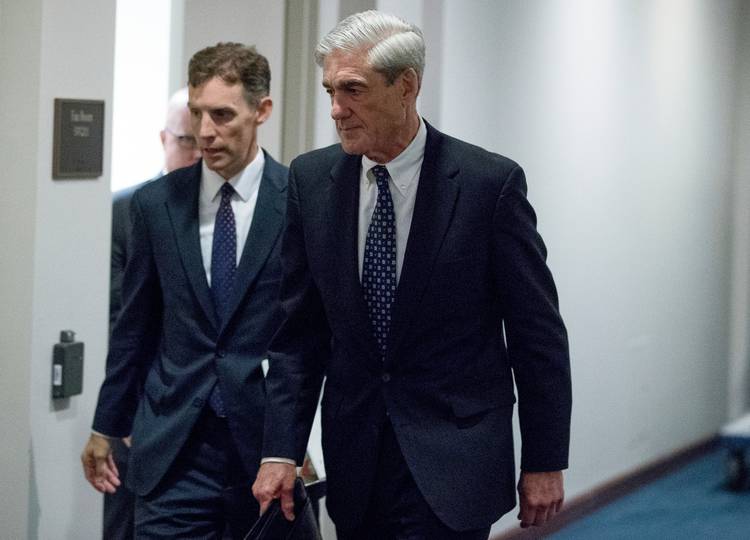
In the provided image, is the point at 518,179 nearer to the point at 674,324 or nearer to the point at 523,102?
the point at 523,102

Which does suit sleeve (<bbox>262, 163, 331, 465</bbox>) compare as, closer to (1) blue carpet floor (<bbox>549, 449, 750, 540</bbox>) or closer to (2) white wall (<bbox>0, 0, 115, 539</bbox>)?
(2) white wall (<bbox>0, 0, 115, 539</bbox>)

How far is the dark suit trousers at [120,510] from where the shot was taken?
13.8 ft

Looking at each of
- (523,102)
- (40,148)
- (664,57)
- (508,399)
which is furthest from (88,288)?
(664,57)

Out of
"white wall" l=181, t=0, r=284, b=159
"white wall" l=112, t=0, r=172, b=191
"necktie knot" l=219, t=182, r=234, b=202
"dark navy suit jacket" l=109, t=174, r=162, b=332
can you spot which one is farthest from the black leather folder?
"white wall" l=112, t=0, r=172, b=191

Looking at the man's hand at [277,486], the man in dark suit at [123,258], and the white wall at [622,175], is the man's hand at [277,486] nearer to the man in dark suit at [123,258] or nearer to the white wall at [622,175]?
the man in dark suit at [123,258]

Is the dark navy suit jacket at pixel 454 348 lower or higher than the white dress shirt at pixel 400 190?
lower

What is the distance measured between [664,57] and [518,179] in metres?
4.39

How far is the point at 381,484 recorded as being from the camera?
2754 mm

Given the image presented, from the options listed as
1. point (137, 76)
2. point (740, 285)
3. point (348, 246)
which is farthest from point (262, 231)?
point (740, 285)

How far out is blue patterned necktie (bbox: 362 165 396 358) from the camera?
2.76 metres

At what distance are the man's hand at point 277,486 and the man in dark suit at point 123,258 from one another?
4.86ft

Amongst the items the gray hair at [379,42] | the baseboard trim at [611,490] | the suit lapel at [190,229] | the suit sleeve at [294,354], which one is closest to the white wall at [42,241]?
the suit lapel at [190,229]

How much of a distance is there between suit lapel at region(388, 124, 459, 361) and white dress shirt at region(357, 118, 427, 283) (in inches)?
1.4

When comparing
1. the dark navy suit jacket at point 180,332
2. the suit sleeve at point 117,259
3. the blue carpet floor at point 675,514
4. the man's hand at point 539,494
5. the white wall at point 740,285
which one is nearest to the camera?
the man's hand at point 539,494
